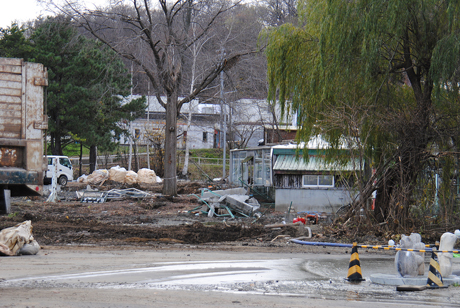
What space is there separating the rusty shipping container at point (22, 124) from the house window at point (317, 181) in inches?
699

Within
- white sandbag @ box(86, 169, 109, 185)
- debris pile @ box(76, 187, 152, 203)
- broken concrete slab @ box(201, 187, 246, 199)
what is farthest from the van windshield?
broken concrete slab @ box(201, 187, 246, 199)

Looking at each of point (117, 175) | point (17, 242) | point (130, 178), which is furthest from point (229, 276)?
point (117, 175)

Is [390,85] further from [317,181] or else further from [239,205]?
[317,181]

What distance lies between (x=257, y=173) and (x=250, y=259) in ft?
56.0

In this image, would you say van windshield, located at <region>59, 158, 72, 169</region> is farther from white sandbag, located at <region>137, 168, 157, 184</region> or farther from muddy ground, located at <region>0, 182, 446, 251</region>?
muddy ground, located at <region>0, 182, 446, 251</region>

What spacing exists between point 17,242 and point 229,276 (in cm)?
495

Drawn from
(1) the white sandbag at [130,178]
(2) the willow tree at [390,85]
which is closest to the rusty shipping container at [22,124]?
(2) the willow tree at [390,85]

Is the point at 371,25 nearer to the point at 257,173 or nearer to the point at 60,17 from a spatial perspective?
the point at 257,173

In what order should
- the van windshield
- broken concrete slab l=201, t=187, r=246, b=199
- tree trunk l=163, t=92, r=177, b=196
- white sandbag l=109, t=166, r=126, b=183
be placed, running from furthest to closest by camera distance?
the van windshield < white sandbag l=109, t=166, r=126, b=183 < tree trunk l=163, t=92, r=177, b=196 < broken concrete slab l=201, t=187, r=246, b=199

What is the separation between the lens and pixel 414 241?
9.48 meters

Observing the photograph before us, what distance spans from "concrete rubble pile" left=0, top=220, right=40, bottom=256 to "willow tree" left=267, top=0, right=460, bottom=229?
9.34 m

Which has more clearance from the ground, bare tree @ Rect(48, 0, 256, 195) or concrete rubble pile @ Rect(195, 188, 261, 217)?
bare tree @ Rect(48, 0, 256, 195)

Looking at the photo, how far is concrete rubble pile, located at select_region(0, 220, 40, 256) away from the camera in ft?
35.7

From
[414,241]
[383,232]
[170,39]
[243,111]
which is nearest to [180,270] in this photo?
[414,241]
